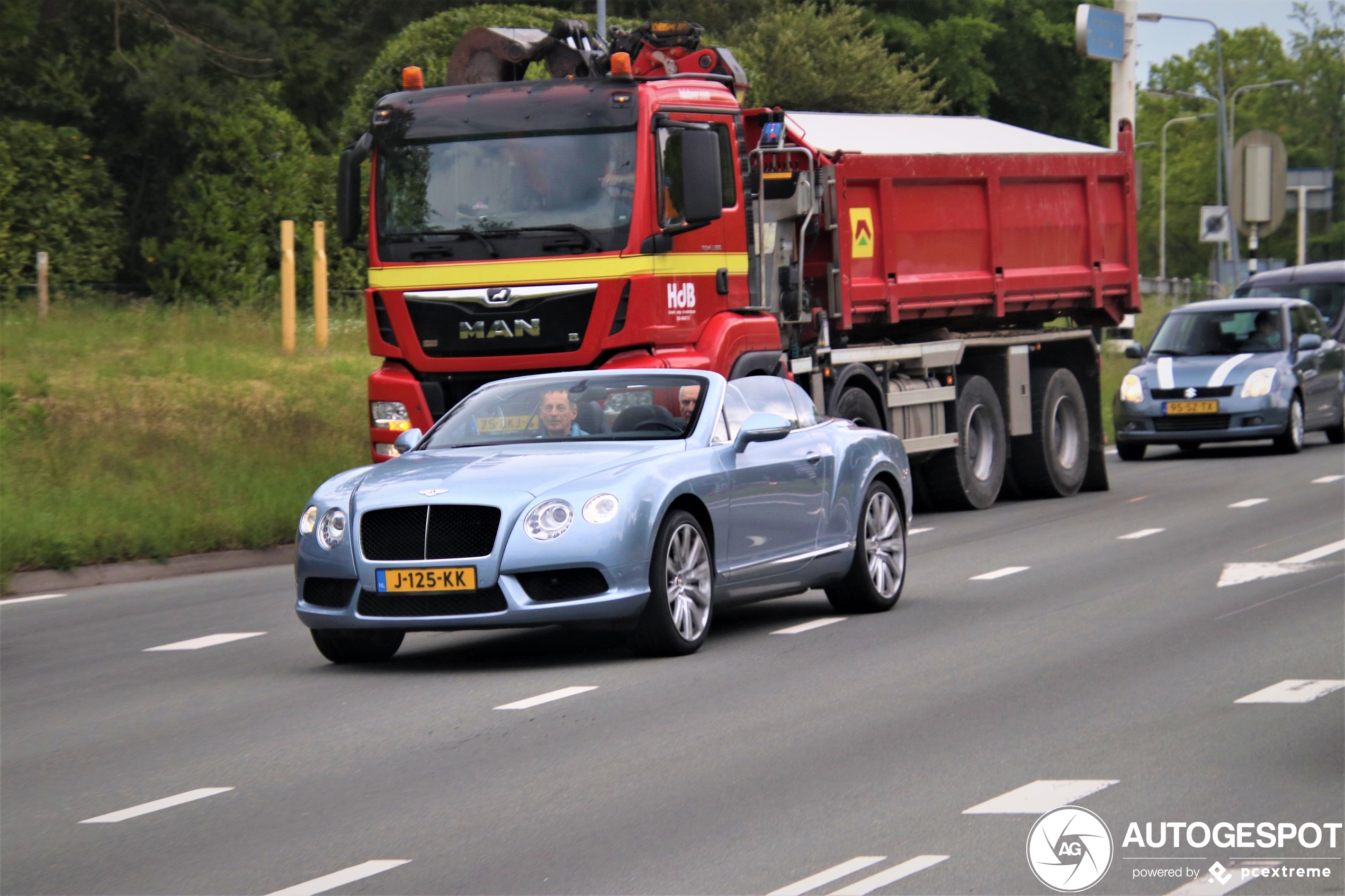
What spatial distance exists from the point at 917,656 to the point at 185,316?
22.0m

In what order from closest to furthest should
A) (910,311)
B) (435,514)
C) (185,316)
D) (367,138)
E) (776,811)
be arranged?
(776,811) < (435,514) < (367,138) < (910,311) < (185,316)

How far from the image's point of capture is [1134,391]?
83.1ft

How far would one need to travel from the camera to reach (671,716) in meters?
8.80

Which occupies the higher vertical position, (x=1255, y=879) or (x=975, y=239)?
(x=975, y=239)

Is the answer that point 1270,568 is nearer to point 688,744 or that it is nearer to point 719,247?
point 719,247

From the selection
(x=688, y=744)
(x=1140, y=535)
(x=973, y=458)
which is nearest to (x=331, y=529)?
(x=688, y=744)

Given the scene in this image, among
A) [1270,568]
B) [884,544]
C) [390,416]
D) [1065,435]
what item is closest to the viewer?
[884,544]

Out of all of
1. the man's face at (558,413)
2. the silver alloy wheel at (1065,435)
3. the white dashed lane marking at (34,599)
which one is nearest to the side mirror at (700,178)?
the man's face at (558,413)

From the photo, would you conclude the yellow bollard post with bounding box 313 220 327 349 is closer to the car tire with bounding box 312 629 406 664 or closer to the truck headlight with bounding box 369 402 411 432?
the truck headlight with bounding box 369 402 411 432

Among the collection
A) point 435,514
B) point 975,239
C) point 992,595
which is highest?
point 975,239

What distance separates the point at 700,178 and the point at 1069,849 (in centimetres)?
935

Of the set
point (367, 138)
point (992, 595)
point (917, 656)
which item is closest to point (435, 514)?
point (917, 656)

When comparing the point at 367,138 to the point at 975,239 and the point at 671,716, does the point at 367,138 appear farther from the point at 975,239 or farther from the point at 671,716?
the point at 671,716

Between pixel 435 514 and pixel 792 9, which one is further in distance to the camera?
pixel 792 9
